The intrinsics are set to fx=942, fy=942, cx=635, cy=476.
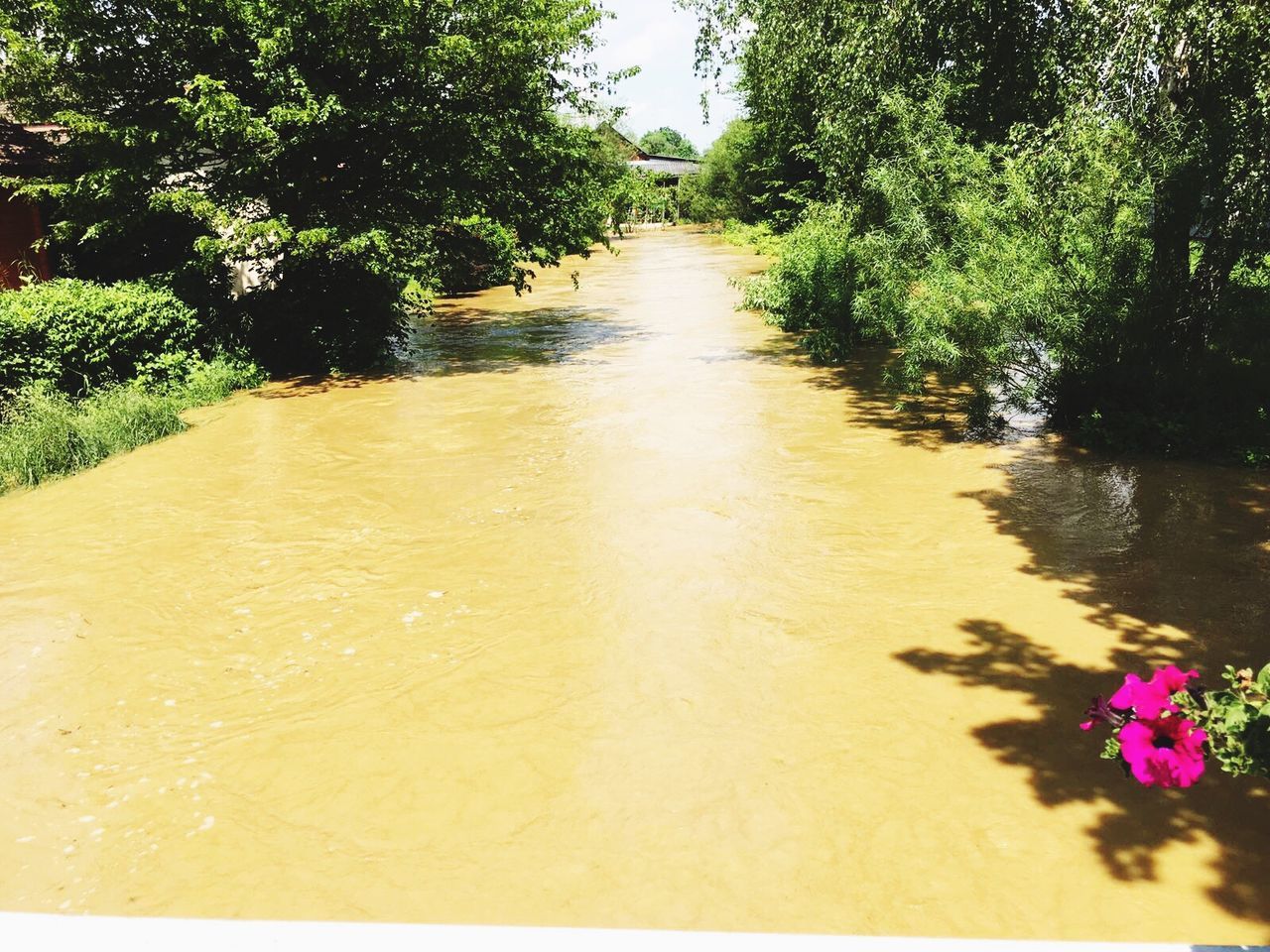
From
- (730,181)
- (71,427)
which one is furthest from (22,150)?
(730,181)

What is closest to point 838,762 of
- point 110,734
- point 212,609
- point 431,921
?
point 431,921

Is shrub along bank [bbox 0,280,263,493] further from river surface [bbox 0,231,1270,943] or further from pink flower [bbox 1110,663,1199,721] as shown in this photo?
pink flower [bbox 1110,663,1199,721]

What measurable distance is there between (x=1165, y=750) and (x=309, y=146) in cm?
1516

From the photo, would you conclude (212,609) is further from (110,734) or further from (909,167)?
(909,167)

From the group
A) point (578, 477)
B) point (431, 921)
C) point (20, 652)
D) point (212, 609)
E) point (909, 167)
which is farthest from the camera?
point (909, 167)

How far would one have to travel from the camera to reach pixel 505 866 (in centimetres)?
400

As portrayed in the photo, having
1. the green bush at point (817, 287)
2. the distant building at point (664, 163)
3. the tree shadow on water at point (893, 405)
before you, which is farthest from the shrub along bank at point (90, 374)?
the distant building at point (664, 163)

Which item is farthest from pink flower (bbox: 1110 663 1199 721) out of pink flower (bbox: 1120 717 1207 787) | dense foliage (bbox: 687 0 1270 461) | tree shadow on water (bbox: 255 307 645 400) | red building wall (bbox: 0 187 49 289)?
red building wall (bbox: 0 187 49 289)

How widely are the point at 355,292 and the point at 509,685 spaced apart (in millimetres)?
12584

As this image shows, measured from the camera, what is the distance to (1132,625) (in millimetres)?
5988

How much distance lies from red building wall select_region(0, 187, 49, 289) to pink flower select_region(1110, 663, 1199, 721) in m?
17.9

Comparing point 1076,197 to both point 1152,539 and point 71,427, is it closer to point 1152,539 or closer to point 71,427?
point 1152,539

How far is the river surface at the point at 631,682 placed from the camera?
3887 mm

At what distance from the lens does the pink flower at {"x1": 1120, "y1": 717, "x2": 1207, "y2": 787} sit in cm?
263
